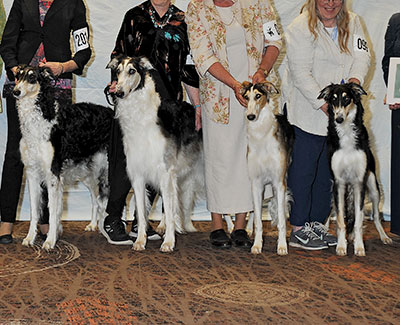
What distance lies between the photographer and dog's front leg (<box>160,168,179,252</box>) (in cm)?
439

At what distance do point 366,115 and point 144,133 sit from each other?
8.19 ft

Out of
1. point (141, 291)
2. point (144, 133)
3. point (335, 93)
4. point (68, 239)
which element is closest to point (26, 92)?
point (144, 133)

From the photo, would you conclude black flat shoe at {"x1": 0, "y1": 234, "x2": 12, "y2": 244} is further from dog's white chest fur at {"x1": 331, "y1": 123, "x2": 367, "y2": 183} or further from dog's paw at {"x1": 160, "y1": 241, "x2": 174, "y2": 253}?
dog's white chest fur at {"x1": 331, "y1": 123, "x2": 367, "y2": 183}

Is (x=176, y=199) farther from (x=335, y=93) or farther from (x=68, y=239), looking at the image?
(x=335, y=93)

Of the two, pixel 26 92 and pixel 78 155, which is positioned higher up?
pixel 26 92

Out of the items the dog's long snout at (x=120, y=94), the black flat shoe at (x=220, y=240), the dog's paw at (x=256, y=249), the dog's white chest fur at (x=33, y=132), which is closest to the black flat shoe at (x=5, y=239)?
the dog's white chest fur at (x=33, y=132)

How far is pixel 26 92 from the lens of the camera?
14.0ft

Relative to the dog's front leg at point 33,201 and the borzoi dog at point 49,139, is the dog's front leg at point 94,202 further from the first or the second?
the dog's front leg at point 33,201

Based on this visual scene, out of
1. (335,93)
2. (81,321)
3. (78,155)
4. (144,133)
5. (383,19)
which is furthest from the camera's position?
(383,19)

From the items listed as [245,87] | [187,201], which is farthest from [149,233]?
[245,87]

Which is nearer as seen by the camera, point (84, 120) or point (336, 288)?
point (336, 288)

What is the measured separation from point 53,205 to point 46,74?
3.04 feet

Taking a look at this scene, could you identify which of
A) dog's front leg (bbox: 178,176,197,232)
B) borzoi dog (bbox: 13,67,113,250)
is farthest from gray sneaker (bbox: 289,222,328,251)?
borzoi dog (bbox: 13,67,113,250)

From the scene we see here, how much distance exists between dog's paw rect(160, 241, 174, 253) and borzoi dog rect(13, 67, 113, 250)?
776mm
